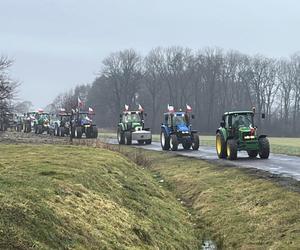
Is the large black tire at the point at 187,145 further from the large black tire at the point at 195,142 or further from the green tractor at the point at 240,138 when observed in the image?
the green tractor at the point at 240,138

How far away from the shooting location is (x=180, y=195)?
20.5 meters

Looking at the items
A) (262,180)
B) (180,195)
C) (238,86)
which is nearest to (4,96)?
(180,195)

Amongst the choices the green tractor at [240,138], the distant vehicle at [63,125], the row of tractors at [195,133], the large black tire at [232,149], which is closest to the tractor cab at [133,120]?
the row of tractors at [195,133]

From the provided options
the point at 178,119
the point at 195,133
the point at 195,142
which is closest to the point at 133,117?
the point at 178,119

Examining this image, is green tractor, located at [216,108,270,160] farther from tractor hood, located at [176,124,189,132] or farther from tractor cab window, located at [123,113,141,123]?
tractor cab window, located at [123,113,141,123]

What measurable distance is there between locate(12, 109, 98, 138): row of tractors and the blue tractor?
39.1 ft

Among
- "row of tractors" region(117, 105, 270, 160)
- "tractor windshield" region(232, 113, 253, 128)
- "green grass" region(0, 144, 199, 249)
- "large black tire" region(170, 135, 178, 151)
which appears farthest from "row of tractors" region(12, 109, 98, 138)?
"green grass" region(0, 144, 199, 249)

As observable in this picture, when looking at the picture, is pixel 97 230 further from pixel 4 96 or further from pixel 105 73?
pixel 105 73

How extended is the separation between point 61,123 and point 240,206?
145ft

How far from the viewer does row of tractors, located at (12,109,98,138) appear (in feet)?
169

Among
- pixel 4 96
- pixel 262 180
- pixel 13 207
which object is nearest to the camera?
pixel 13 207

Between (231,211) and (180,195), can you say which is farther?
(180,195)

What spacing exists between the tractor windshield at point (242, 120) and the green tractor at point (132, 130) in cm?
1706

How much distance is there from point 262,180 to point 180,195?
3499 millimetres
